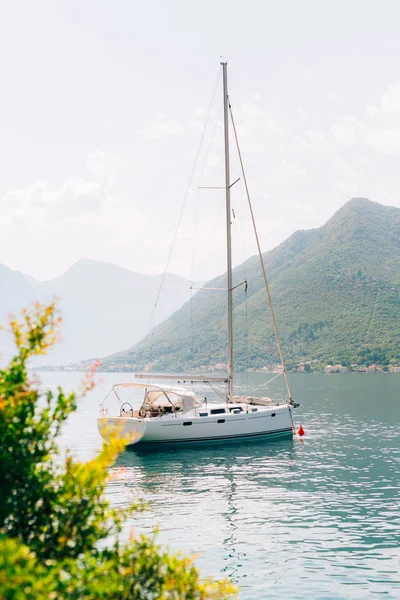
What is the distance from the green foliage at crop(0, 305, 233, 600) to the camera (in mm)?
7145

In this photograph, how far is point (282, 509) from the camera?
2189 centimetres

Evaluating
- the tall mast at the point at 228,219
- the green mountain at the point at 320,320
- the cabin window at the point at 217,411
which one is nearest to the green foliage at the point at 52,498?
the cabin window at the point at 217,411

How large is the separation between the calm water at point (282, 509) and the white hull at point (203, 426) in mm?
726

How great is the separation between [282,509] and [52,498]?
15.8 m

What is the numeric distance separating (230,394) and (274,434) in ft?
12.8

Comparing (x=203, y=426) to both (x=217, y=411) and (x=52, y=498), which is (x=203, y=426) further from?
(x=52, y=498)

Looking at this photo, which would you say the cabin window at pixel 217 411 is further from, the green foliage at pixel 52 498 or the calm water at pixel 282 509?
the green foliage at pixel 52 498

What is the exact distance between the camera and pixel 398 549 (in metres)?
17.1

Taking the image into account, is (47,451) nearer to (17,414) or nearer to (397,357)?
(17,414)

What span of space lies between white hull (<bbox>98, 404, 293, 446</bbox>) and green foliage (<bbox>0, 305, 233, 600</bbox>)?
24.4 meters

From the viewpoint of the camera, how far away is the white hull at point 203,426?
3344 cm

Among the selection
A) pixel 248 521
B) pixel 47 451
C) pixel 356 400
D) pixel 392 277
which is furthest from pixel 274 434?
pixel 392 277

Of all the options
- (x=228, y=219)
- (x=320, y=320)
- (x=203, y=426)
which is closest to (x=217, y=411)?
(x=203, y=426)

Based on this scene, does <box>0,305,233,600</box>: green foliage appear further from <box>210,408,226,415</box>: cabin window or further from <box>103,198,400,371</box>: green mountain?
<box>103,198,400,371</box>: green mountain
